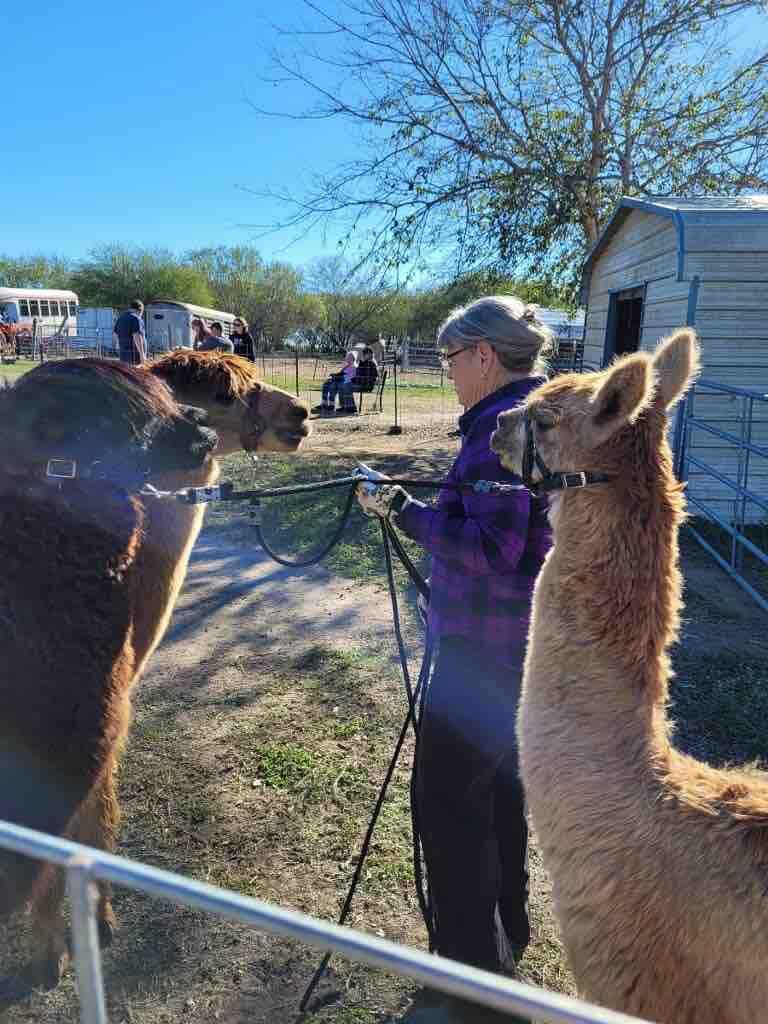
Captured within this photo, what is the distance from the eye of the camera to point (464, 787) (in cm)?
192

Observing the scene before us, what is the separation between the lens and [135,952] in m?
2.40

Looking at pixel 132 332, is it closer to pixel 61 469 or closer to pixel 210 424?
pixel 210 424

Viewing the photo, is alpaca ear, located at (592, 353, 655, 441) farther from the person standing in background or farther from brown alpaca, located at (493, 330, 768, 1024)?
the person standing in background

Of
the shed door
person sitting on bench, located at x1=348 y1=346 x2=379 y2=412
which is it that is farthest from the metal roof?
person sitting on bench, located at x1=348 y1=346 x2=379 y2=412

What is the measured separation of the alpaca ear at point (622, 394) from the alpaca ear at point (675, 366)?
6 centimetres

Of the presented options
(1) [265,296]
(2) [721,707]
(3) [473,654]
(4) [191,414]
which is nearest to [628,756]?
(3) [473,654]

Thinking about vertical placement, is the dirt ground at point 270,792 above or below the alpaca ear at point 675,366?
below

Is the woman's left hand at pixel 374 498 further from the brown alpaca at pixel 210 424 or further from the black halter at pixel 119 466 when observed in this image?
the brown alpaca at pixel 210 424

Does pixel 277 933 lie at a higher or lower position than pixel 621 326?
lower

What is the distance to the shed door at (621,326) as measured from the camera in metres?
10.5

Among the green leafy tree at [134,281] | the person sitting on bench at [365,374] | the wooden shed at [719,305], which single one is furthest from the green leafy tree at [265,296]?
the wooden shed at [719,305]

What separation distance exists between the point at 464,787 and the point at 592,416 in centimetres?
103

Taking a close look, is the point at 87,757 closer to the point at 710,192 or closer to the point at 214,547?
the point at 214,547

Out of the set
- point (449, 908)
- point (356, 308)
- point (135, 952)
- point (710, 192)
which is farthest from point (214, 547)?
point (356, 308)
